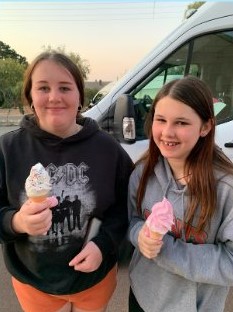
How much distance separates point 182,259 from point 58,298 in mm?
628

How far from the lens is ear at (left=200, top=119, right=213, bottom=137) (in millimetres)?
1549

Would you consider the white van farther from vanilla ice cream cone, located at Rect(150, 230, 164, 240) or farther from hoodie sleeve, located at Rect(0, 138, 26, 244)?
vanilla ice cream cone, located at Rect(150, 230, 164, 240)

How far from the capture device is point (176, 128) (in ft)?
4.89

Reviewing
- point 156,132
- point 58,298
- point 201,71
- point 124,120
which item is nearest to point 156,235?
point 156,132

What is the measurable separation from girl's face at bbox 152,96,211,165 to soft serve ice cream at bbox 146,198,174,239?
271 millimetres

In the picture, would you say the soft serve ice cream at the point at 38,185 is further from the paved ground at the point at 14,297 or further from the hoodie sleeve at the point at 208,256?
the paved ground at the point at 14,297

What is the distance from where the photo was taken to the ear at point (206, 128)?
61.0 inches

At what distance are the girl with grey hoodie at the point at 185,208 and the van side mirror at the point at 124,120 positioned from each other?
1.27m

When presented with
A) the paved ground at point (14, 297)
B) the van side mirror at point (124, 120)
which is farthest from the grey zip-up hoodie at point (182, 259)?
the paved ground at point (14, 297)

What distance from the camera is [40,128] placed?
5.24 ft

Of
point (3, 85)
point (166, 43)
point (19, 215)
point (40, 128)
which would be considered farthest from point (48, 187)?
point (3, 85)

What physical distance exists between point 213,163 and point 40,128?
778mm

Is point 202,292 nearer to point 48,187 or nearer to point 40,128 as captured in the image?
point 48,187

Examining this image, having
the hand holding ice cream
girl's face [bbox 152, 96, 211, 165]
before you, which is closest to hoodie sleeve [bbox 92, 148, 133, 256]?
girl's face [bbox 152, 96, 211, 165]
